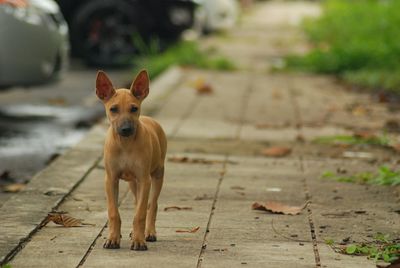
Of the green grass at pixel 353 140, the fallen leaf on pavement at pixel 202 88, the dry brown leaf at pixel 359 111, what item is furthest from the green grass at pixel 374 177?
the fallen leaf on pavement at pixel 202 88

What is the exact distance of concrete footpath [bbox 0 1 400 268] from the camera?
5.04m

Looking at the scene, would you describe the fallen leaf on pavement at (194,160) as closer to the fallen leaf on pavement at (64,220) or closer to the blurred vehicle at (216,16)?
the fallen leaf on pavement at (64,220)

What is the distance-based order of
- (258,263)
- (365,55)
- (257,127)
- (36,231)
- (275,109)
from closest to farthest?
(258,263), (36,231), (257,127), (275,109), (365,55)

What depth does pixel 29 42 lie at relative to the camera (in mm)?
10469

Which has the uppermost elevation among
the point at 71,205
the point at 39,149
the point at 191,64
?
the point at 71,205

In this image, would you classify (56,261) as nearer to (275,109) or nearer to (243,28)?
(275,109)

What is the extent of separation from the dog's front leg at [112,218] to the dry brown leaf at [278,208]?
120cm

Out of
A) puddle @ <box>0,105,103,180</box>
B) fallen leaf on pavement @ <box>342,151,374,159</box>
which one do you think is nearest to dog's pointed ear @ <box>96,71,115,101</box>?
puddle @ <box>0,105,103,180</box>

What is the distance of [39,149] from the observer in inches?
356

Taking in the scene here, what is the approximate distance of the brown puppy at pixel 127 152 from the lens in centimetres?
508

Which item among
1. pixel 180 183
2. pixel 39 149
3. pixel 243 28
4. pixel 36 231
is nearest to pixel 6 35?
pixel 39 149

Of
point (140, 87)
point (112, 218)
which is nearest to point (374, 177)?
point (140, 87)

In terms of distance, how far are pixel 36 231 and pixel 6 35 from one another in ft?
16.0

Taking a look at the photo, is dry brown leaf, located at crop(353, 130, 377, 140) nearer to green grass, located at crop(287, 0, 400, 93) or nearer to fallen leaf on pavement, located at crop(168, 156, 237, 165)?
fallen leaf on pavement, located at crop(168, 156, 237, 165)
